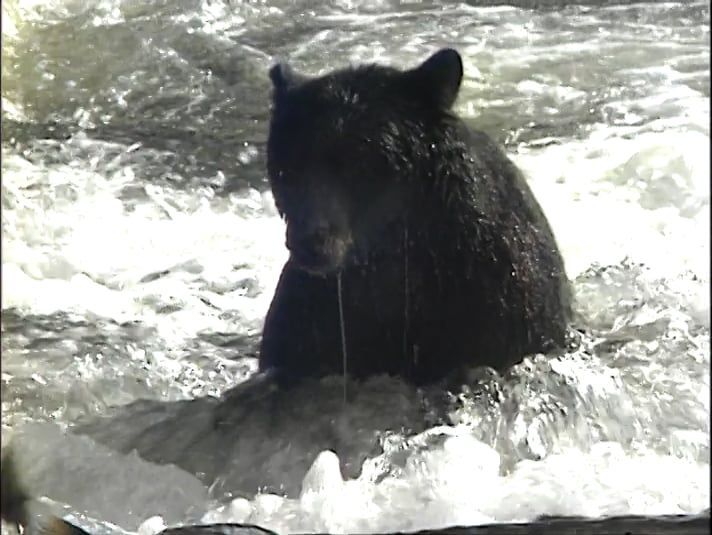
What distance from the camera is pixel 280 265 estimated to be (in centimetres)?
114

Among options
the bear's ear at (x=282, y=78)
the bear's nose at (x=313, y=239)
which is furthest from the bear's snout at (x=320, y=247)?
the bear's ear at (x=282, y=78)

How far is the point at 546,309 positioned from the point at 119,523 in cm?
58

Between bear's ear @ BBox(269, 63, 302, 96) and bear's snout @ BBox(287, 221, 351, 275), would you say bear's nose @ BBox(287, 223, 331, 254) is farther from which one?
bear's ear @ BBox(269, 63, 302, 96)

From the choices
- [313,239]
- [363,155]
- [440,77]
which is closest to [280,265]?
[313,239]

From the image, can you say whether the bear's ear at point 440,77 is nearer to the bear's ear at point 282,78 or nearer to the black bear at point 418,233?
the black bear at point 418,233

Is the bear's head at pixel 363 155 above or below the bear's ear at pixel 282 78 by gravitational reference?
below

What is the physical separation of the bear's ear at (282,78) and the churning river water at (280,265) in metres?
0.02

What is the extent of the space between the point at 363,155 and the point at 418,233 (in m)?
0.11

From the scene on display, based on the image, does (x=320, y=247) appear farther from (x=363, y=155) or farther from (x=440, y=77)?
(x=440, y=77)

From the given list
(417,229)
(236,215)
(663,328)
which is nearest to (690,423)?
(663,328)

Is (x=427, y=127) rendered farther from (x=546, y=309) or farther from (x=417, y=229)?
(x=546, y=309)

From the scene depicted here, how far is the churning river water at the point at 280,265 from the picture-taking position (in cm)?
107

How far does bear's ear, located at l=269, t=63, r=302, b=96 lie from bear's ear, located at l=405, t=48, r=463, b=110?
0.14 meters

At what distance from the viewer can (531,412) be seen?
3.60 ft
